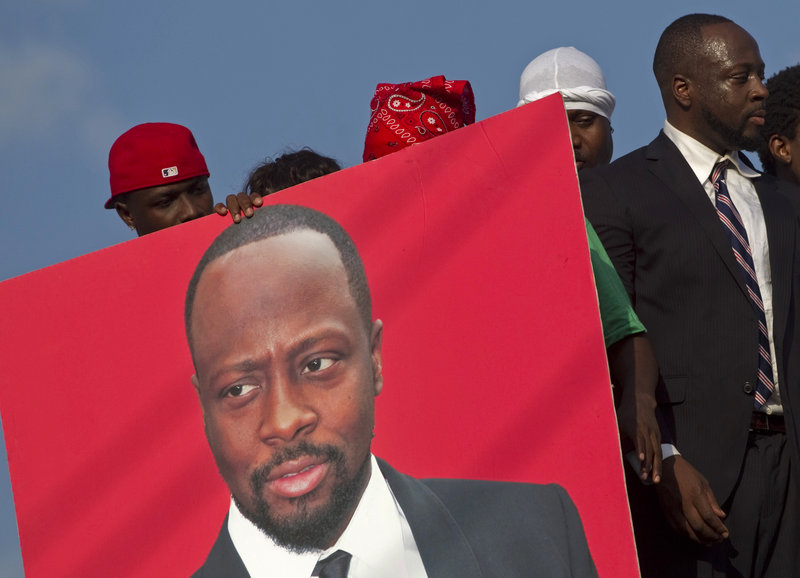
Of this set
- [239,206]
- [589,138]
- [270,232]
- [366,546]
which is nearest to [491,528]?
[366,546]

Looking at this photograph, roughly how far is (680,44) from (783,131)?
1.26 meters

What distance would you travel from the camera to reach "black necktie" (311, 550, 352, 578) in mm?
3223

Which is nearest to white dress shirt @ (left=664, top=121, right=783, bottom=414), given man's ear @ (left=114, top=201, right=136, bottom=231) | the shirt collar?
the shirt collar

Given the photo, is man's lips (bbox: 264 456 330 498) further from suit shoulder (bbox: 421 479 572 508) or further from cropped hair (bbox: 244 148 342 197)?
cropped hair (bbox: 244 148 342 197)

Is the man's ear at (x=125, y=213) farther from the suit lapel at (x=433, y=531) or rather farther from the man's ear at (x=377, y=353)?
the suit lapel at (x=433, y=531)

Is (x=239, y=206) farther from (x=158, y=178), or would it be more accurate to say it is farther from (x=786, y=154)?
(x=786, y=154)

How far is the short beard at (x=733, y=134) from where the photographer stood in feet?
14.2

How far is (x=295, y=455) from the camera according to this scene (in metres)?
3.31

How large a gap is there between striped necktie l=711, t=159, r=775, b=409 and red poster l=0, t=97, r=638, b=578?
939 millimetres

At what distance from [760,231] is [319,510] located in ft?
5.67

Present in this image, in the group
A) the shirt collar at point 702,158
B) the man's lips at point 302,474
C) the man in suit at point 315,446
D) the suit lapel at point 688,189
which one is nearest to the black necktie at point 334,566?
the man in suit at point 315,446

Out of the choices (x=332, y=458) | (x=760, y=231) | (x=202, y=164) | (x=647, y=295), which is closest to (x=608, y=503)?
(x=332, y=458)

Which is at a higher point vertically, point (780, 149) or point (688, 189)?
point (780, 149)

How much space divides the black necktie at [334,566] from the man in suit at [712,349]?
3.39ft
